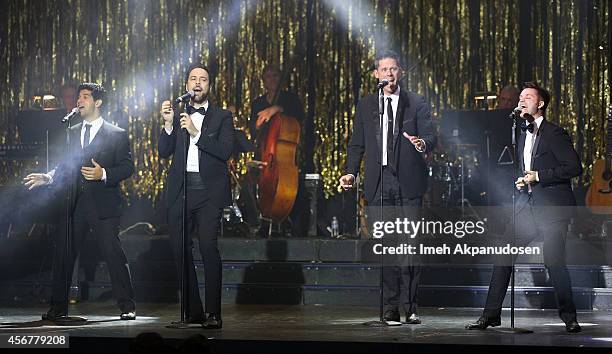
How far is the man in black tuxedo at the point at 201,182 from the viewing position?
675cm

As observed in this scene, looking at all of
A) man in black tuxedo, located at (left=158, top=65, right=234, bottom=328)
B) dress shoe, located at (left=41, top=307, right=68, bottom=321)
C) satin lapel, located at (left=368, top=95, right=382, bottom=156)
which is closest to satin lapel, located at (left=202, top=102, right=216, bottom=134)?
man in black tuxedo, located at (left=158, top=65, right=234, bottom=328)

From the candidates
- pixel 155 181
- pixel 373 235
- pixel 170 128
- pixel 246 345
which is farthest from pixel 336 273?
pixel 155 181

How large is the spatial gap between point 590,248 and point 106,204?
12.3 ft

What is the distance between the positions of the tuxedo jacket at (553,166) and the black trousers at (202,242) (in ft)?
6.09

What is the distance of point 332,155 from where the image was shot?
12.3 metres

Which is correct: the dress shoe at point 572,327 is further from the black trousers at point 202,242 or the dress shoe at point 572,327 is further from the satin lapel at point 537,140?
the black trousers at point 202,242

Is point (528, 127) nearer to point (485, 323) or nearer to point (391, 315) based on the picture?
point (485, 323)

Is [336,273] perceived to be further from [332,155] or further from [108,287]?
[332,155]

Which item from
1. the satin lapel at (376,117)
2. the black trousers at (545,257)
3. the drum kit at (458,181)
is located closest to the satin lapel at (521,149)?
the black trousers at (545,257)

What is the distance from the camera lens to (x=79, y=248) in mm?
7340

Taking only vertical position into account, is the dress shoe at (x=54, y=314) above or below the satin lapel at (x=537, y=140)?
below

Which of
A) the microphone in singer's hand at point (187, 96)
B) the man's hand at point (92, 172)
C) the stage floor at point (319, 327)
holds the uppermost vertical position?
the microphone in singer's hand at point (187, 96)

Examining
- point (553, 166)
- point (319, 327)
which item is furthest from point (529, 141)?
point (319, 327)

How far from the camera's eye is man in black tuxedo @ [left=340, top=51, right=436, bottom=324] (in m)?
7.11
